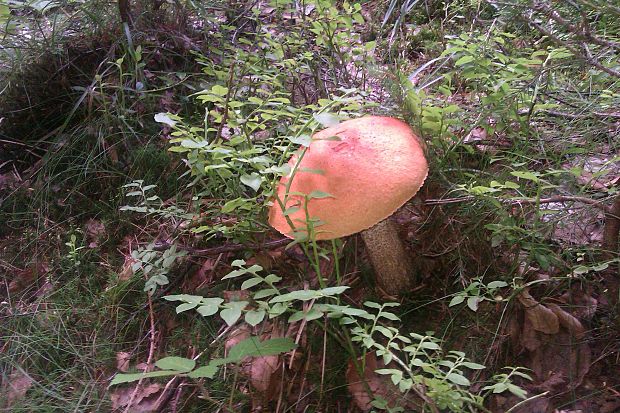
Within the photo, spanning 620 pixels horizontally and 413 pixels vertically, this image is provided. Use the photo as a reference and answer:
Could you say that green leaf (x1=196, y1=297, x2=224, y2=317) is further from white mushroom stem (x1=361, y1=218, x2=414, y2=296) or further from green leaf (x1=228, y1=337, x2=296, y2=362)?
white mushroom stem (x1=361, y1=218, x2=414, y2=296)

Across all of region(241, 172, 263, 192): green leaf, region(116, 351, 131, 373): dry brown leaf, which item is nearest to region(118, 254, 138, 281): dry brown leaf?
region(116, 351, 131, 373): dry brown leaf

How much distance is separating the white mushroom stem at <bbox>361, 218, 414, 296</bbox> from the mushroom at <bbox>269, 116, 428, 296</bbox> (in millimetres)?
289

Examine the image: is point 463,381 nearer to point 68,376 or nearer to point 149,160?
point 68,376

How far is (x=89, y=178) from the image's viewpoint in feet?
9.22

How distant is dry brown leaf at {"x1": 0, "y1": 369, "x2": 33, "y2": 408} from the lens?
6.58 feet

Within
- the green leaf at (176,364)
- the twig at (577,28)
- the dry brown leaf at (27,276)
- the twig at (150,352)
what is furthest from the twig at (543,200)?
the dry brown leaf at (27,276)

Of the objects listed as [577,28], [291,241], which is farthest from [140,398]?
[577,28]

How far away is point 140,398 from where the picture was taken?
1.91 meters

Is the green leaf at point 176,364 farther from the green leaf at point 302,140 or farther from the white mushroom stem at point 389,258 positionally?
the white mushroom stem at point 389,258

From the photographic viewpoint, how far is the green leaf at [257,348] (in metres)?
1.47

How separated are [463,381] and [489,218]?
0.81 metres

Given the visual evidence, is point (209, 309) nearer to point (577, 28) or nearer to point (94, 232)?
point (577, 28)

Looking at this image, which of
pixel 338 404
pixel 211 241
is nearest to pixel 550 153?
pixel 338 404

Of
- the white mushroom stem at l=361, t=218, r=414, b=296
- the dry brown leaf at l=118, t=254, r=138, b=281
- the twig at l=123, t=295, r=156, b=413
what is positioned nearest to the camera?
the twig at l=123, t=295, r=156, b=413
